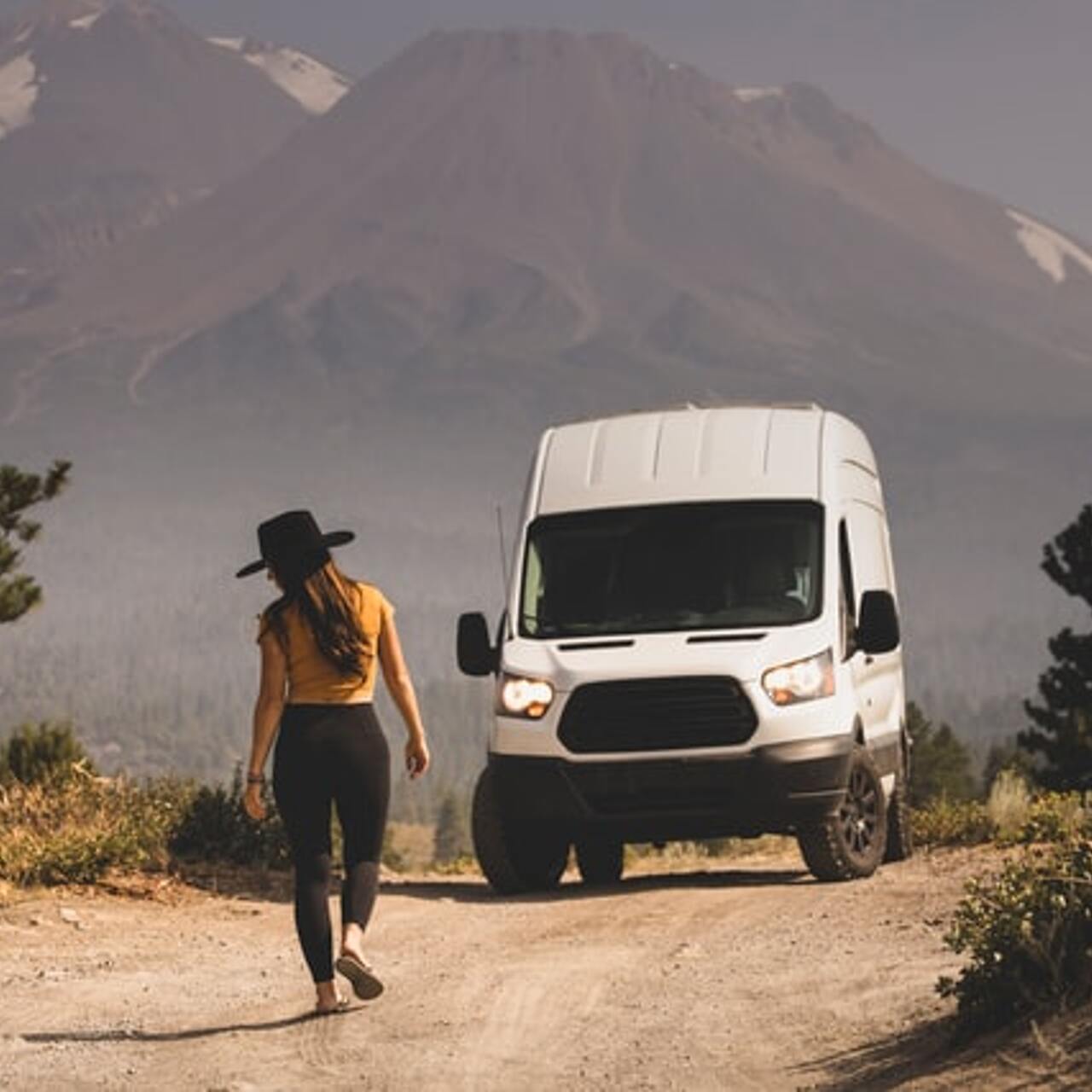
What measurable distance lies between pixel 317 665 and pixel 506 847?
6589 millimetres

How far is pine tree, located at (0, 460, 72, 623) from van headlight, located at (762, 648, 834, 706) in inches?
474

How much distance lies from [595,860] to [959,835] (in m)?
2.78

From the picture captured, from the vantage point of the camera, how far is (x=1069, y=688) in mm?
55562

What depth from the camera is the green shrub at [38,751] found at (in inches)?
844

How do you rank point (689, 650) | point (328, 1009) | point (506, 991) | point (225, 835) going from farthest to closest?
1. point (225, 835)
2. point (689, 650)
3. point (506, 991)
4. point (328, 1009)

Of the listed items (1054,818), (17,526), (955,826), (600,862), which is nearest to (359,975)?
(1054,818)

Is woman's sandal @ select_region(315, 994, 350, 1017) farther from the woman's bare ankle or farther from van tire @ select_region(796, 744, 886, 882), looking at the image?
van tire @ select_region(796, 744, 886, 882)

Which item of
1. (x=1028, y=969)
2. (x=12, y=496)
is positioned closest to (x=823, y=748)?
(x=1028, y=969)

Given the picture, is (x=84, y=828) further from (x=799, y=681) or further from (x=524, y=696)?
(x=799, y=681)

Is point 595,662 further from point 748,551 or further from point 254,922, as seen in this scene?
point 254,922

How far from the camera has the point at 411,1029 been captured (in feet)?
34.4

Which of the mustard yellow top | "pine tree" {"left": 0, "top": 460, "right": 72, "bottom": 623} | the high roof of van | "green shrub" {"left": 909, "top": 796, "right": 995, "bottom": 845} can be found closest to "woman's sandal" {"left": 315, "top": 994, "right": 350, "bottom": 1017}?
the mustard yellow top

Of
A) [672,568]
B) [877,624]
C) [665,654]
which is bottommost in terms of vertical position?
[665,654]

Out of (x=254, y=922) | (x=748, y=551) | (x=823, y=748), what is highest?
(x=748, y=551)
